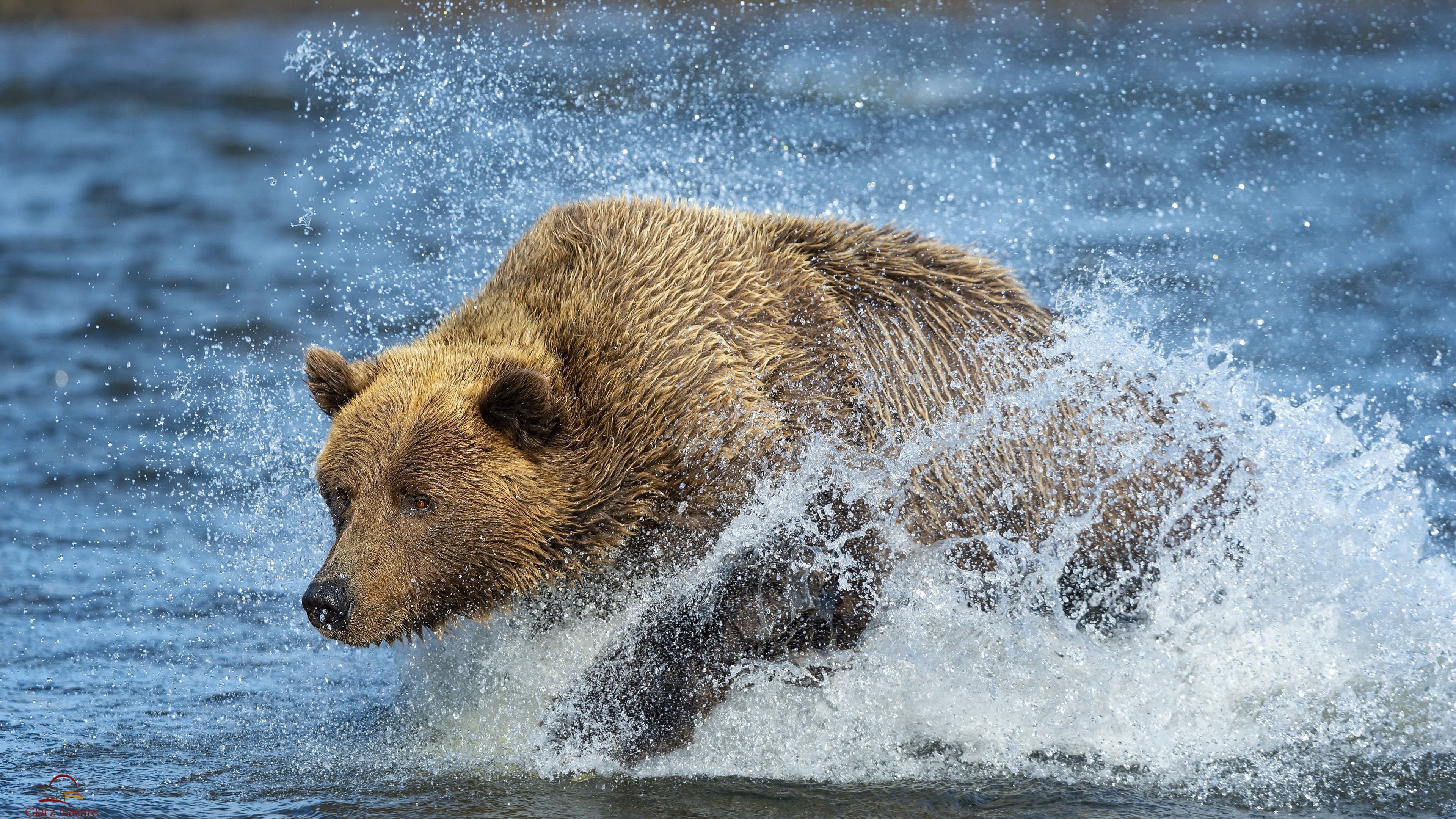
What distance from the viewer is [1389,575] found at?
7.06 m

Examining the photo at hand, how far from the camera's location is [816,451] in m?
6.26

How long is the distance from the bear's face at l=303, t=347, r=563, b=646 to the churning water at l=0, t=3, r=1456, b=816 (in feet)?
1.69

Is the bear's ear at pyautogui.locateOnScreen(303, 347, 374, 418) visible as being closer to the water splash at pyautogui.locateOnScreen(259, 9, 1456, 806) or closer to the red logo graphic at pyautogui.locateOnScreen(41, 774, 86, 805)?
the water splash at pyautogui.locateOnScreen(259, 9, 1456, 806)

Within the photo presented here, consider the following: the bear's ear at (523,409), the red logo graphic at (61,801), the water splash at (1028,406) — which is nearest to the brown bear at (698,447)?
the bear's ear at (523,409)

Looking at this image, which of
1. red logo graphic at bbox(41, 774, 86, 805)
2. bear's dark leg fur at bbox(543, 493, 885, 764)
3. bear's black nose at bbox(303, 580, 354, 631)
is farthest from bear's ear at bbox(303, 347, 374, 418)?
red logo graphic at bbox(41, 774, 86, 805)

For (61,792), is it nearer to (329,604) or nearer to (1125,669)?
(329,604)

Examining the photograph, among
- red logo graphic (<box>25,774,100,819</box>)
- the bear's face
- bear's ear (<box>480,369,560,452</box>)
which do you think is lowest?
red logo graphic (<box>25,774,100,819</box>)

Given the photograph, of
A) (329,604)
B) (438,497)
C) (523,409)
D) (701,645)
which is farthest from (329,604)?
(701,645)

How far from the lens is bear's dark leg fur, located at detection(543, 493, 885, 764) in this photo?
612 centimetres

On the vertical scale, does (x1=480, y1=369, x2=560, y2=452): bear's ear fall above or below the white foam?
above

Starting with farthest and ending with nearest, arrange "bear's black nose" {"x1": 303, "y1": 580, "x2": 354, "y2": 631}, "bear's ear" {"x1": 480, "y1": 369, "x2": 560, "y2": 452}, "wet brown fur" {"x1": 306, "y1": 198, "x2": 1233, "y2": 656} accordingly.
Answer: "wet brown fur" {"x1": 306, "y1": 198, "x2": 1233, "y2": 656} → "bear's ear" {"x1": 480, "y1": 369, "x2": 560, "y2": 452} → "bear's black nose" {"x1": 303, "y1": 580, "x2": 354, "y2": 631}

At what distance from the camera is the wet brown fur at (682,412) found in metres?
5.85

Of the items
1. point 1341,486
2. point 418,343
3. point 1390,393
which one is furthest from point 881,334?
point 1390,393

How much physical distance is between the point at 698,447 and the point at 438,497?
1.05 meters
